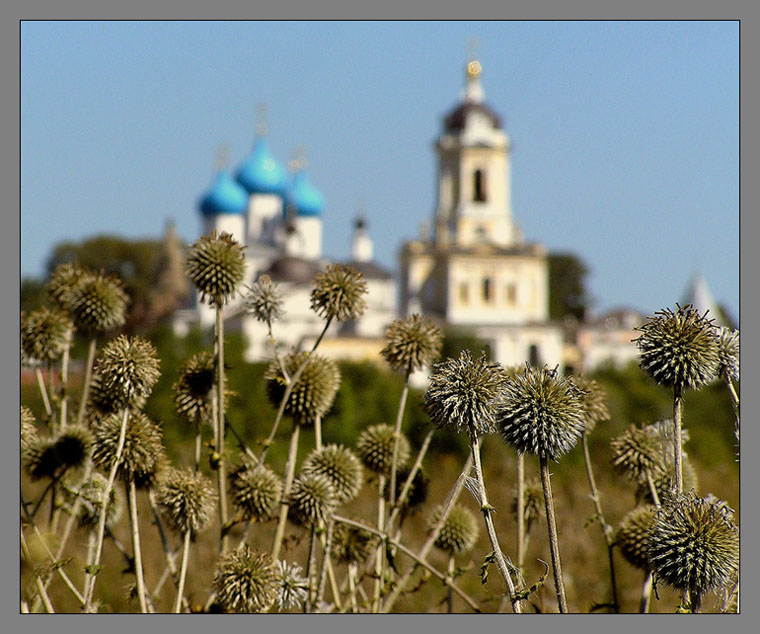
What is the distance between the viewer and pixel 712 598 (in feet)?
19.9

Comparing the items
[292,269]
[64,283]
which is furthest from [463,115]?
[64,283]

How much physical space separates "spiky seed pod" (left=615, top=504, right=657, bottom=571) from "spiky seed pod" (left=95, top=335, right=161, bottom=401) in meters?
2.01

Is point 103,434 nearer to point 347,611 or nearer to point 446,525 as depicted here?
point 347,611

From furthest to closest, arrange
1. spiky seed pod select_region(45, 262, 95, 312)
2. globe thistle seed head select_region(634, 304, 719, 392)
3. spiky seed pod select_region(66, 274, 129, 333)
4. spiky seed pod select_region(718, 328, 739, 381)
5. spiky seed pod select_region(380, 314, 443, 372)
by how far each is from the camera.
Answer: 1. spiky seed pod select_region(45, 262, 95, 312)
2. spiky seed pod select_region(66, 274, 129, 333)
3. spiky seed pod select_region(380, 314, 443, 372)
4. spiky seed pod select_region(718, 328, 739, 381)
5. globe thistle seed head select_region(634, 304, 719, 392)

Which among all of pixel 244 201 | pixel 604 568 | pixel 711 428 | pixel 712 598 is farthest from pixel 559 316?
pixel 712 598

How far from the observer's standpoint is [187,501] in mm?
4824

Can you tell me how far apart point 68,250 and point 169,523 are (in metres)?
69.2

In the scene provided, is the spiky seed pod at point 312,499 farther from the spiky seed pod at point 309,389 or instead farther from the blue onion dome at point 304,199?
the blue onion dome at point 304,199

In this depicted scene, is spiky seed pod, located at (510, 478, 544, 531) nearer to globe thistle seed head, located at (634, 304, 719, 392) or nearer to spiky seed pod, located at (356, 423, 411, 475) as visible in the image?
spiky seed pod, located at (356, 423, 411, 475)

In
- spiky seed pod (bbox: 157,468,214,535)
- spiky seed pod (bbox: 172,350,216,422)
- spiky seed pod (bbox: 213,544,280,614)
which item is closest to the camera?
spiky seed pod (bbox: 213,544,280,614)

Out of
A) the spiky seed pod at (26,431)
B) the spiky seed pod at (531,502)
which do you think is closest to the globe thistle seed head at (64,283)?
the spiky seed pod at (26,431)

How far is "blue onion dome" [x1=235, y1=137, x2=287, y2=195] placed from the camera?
277ft

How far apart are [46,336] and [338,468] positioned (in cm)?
157

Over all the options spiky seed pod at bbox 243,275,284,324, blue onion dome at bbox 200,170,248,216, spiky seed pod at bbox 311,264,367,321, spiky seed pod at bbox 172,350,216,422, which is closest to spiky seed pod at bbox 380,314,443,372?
spiky seed pod at bbox 311,264,367,321
